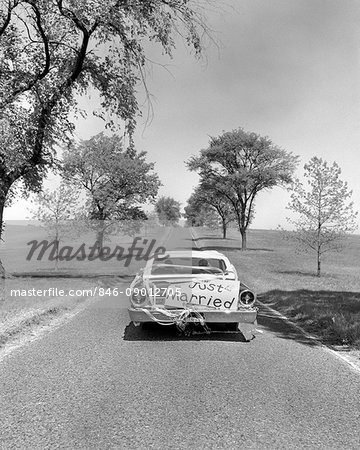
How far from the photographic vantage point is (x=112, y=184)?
27484 millimetres

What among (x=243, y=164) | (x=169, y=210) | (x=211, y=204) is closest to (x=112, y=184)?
(x=243, y=164)

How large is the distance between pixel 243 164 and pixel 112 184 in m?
17.4

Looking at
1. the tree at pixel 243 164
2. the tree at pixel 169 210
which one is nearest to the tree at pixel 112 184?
the tree at pixel 243 164

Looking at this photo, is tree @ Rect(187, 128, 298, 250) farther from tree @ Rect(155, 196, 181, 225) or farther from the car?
tree @ Rect(155, 196, 181, 225)

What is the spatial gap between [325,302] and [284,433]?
970 centimetres

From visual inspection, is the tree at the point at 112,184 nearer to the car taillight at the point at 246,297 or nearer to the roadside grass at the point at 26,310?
the roadside grass at the point at 26,310

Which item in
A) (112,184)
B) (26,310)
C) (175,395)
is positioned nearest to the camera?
(175,395)

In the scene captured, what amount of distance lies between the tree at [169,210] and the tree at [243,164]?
83.8 m

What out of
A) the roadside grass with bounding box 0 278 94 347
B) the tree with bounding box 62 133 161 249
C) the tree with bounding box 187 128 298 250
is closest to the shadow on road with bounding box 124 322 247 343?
the roadside grass with bounding box 0 278 94 347

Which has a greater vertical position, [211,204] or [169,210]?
[169,210]

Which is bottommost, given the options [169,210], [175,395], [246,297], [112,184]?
[175,395]

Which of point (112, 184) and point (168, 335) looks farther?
point (112, 184)

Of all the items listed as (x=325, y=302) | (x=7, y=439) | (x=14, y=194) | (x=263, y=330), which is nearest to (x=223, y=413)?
(x=7, y=439)

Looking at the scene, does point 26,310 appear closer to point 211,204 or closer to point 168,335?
point 168,335
